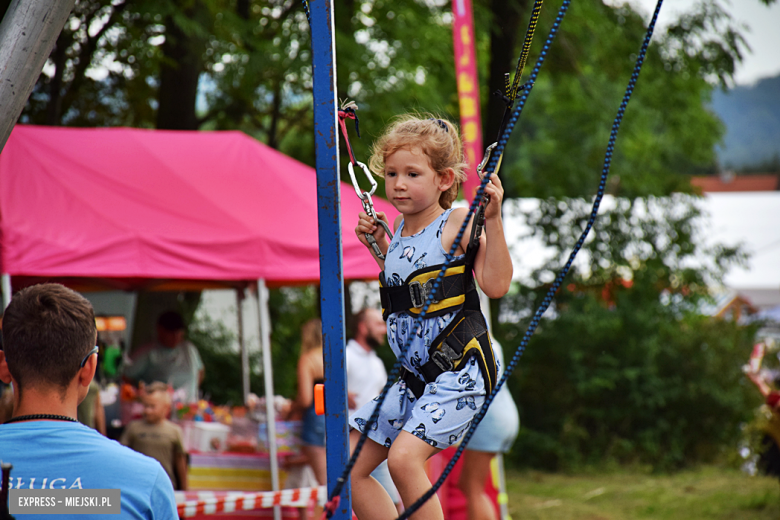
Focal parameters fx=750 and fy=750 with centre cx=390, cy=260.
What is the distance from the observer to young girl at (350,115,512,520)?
1973mm

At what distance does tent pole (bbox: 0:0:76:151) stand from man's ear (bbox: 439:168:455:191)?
111cm

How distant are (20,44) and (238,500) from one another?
4161 mm

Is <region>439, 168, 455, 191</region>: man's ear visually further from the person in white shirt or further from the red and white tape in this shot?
the red and white tape

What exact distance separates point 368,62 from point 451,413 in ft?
24.0

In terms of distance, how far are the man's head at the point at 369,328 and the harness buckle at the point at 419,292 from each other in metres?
3.63

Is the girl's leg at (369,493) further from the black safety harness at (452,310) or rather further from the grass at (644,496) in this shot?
A: the grass at (644,496)

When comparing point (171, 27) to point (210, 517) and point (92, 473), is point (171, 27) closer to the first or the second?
point (210, 517)

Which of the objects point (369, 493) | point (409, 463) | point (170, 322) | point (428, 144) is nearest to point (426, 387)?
point (409, 463)

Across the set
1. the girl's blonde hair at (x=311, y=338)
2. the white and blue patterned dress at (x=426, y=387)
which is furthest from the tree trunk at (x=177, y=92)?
the white and blue patterned dress at (x=426, y=387)

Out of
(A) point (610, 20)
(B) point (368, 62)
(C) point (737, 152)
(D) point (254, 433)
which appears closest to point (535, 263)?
(A) point (610, 20)

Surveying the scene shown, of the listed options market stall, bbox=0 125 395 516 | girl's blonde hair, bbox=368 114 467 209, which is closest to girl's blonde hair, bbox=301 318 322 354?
market stall, bbox=0 125 395 516

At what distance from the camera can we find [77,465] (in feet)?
5.48

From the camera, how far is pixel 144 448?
5.39 metres

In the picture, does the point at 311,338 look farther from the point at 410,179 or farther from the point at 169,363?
the point at 410,179
